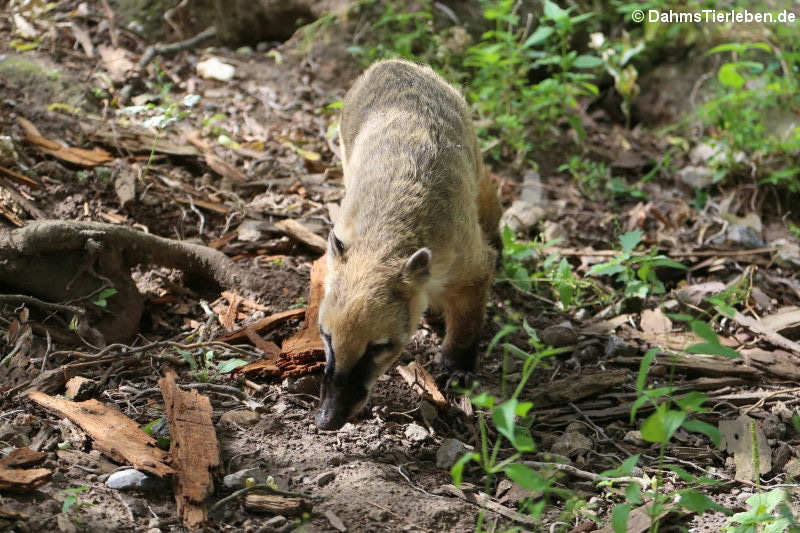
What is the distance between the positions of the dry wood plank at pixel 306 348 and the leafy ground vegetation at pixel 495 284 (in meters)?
0.07

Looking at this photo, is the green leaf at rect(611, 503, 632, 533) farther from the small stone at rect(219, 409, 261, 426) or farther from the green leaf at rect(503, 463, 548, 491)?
the small stone at rect(219, 409, 261, 426)

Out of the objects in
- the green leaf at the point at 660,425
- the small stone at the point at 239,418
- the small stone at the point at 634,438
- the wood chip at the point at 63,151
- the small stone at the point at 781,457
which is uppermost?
the wood chip at the point at 63,151

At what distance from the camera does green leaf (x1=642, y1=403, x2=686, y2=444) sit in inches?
109

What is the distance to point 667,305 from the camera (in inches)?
221

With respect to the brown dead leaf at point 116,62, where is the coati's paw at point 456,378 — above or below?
below

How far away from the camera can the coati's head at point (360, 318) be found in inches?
150

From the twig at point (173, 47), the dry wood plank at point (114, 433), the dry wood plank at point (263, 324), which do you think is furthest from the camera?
the twig at point (173, 47)

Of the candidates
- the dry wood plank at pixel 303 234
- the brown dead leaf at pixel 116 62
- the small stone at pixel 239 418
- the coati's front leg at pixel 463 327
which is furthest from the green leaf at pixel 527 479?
the brown dead leaf at pixel 116 62

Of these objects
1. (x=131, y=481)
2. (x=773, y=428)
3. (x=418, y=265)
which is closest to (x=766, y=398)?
(x=773, y=428)

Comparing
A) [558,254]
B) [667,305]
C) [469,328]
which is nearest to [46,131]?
[469,328]

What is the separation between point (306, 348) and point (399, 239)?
961mm

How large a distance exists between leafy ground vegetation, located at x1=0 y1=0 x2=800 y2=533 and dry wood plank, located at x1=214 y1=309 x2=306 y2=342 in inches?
2.0

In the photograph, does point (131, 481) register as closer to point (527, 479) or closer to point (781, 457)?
point (527, 479)

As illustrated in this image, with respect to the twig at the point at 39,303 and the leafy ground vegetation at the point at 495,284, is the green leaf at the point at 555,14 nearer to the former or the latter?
the leafy ground vegetation at the point at 495,284
